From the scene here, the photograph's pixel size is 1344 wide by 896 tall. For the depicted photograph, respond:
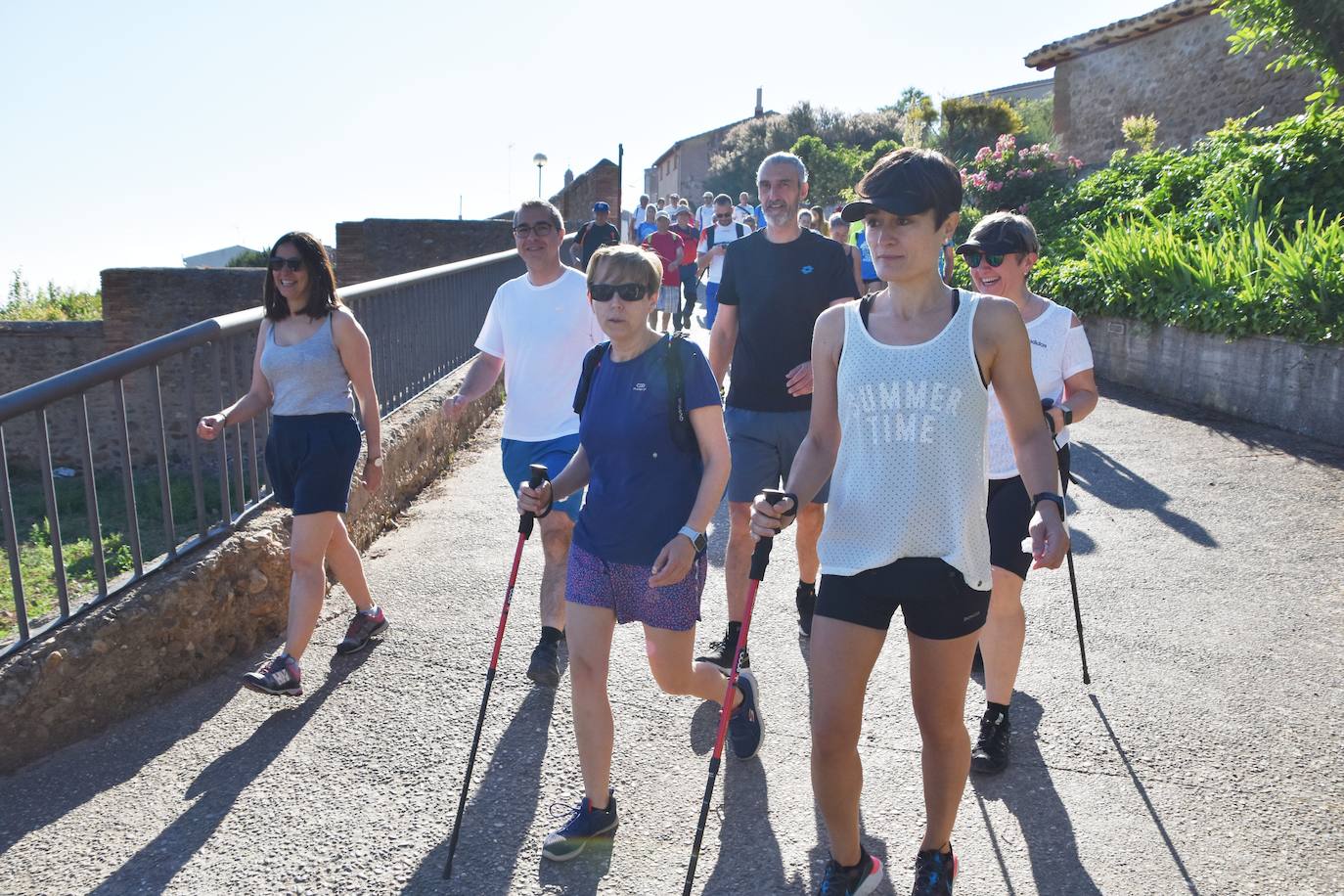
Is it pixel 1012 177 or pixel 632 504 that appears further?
pixel 1012 177

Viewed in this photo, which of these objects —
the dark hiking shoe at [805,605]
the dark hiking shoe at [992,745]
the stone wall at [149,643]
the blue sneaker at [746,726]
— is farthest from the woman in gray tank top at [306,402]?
the dark hiking shoe at [992,745]

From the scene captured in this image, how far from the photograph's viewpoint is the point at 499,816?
3654 millimetres

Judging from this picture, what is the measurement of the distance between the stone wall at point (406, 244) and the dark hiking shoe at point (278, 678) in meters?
13.2

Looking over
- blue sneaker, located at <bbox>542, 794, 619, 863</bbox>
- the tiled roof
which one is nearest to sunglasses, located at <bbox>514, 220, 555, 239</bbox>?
blue sneaker, located at <bbox>542, 794, 619, 863</bbox>

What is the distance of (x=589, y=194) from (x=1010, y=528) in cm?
2108

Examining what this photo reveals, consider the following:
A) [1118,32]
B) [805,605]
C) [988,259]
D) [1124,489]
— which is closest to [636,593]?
[988,259]

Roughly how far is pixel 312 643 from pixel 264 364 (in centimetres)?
130

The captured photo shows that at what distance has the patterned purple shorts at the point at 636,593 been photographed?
11.2 feet

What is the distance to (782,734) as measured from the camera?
→ 427 centimetres

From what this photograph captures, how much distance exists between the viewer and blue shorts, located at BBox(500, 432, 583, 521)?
4.94 m

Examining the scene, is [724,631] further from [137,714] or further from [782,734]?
[137,714]

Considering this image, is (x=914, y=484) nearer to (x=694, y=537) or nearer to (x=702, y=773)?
(x=694, y=537)

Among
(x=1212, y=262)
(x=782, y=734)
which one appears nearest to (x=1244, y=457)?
(x=1212, y=262)

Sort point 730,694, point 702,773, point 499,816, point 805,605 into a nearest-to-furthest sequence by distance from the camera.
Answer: point 730,694, point 499,816, point 702,773, point 805,605
